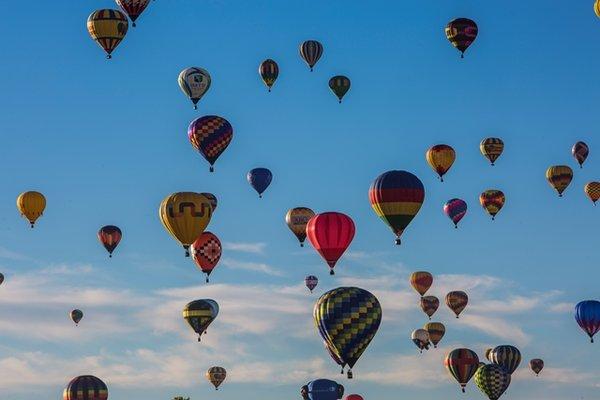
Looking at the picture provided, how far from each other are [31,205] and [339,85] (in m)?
20.4

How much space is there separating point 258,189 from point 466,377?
16.0 meters

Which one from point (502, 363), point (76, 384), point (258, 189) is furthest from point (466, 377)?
point (76, 384)

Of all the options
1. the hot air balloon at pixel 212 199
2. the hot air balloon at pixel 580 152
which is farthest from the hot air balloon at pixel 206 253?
the hot air balloon at pixel 580 152

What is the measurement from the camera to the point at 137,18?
88.5 m

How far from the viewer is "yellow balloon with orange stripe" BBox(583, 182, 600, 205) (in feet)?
351

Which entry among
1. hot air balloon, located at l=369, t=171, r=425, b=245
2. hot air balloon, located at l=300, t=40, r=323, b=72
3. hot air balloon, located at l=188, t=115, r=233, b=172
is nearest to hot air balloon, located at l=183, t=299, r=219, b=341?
hot air balloon, located at l=188, t=115, r=233, b=172

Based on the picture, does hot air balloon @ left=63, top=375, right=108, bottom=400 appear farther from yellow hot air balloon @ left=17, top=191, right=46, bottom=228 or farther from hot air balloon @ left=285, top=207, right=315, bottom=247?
hot air balloon @ left=285, top=207, right=315, bottom=247

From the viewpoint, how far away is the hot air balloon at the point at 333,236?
265 ft

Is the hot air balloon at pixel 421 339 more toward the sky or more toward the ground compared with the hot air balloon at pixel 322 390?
more toward the sky

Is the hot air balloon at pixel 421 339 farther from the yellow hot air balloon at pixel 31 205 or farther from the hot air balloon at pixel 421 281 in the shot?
the yellow hot air balloon at pixel 31 205

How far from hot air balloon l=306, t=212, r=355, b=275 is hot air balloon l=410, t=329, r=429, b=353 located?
3497cm

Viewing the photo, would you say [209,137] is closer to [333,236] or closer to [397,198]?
[333,236]

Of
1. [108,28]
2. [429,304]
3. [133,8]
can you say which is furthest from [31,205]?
[429,304]

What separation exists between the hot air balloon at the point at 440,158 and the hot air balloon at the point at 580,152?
12.0m
